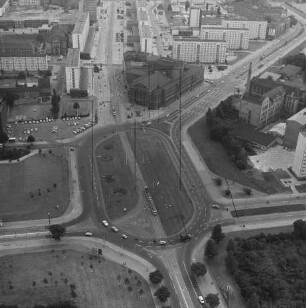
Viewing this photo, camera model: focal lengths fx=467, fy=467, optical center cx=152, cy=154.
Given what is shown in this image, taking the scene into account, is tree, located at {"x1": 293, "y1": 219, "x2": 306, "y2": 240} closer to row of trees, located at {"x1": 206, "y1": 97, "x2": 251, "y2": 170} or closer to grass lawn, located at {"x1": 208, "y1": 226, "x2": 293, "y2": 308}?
grass lawn, located at {"x1": 208, "y1": 226, "x2": 293, "y2": 308}

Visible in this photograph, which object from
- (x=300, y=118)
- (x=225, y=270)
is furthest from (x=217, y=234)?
(x=300, y=118)

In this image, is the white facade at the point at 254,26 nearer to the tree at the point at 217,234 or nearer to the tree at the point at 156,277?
the tree at the point at 217,234

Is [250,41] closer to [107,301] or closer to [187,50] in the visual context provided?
[187,50]

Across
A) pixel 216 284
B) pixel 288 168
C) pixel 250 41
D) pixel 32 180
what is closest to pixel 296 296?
pixel 216 284

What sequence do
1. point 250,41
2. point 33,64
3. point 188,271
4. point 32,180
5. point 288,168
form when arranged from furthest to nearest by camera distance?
point 250,41 < point 33,64 < point 288,168 < point 32,180 < point 188,271

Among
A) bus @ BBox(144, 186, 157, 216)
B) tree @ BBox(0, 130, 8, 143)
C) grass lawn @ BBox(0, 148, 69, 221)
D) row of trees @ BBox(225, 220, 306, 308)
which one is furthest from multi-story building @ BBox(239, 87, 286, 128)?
tree @ BBox(0, 130, 8, 143)

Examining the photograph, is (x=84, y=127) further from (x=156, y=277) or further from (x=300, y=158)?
(x=156, y=277)
